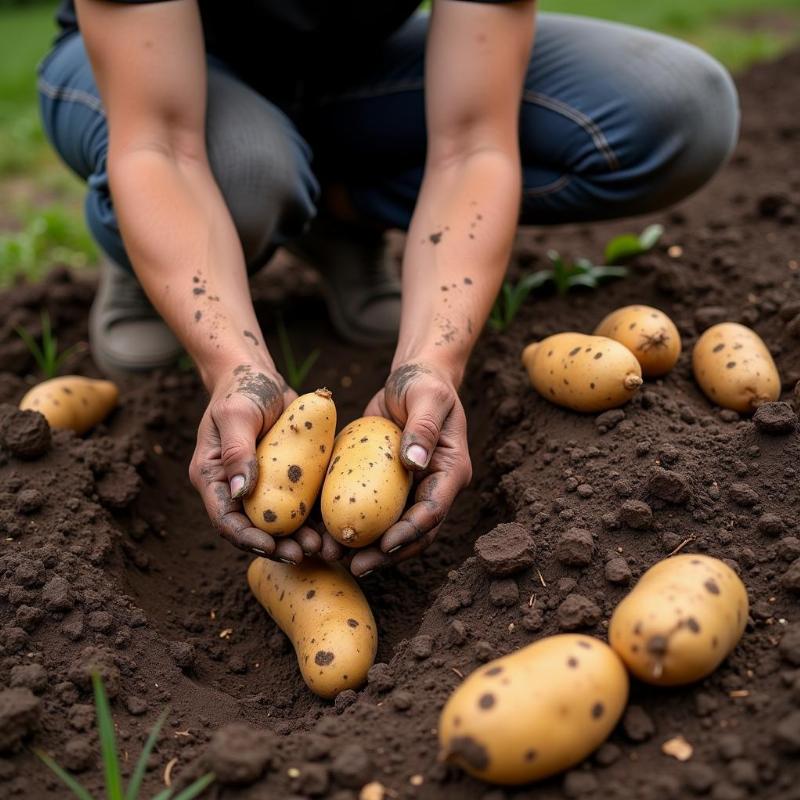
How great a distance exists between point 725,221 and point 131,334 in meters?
2.29

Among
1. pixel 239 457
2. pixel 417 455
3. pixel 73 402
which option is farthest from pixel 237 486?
pixel 73 402

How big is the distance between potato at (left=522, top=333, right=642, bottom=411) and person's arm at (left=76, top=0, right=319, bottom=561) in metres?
0.71

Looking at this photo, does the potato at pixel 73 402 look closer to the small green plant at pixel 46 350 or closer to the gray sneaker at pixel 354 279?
the small green plant at pixel 46 350

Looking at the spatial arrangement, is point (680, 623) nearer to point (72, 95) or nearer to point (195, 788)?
point (195, 788)

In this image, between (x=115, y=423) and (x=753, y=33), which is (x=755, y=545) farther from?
(x=753, y=33)

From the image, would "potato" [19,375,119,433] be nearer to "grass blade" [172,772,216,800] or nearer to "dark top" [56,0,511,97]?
"dark top" [56,0,511,97]

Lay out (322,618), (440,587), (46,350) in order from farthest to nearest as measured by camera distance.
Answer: (46,350), (440,587), (322,618)

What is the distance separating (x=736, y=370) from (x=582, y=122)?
3.51 ft

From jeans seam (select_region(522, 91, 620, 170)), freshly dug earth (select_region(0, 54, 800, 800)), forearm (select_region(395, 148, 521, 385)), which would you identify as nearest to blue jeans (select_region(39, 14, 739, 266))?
jeans seam (select_region(522, 91, 620, 170))

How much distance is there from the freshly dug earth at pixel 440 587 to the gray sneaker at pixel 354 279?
349mm

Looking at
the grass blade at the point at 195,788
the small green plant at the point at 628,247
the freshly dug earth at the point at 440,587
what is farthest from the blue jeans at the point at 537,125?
the grass blade at the point at 195,788

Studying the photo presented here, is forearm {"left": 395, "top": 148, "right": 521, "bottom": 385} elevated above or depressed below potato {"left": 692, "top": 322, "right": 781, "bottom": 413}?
above

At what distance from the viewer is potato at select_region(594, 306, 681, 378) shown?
8.23 ft

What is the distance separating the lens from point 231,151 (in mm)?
2783
